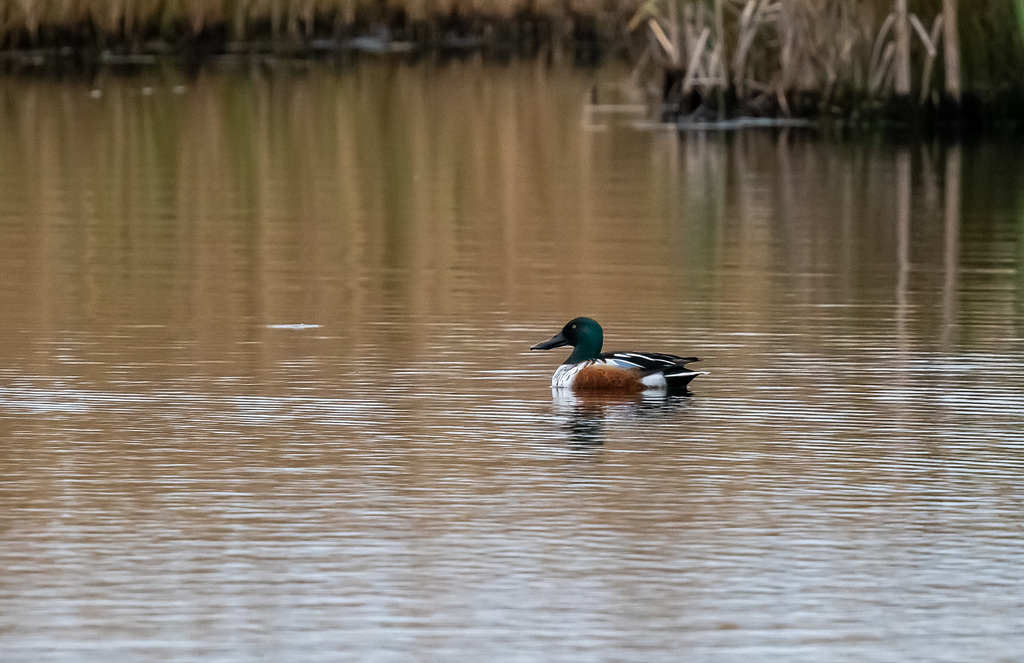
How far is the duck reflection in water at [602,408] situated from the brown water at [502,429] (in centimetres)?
5

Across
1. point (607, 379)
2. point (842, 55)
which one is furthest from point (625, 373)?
point (842, 55)

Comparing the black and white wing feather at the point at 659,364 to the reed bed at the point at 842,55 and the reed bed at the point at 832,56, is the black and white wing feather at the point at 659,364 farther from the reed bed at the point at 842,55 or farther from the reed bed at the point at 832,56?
the reed bed at the point at 842,55

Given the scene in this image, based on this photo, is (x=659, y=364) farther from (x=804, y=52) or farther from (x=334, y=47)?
(x=334, y=47)

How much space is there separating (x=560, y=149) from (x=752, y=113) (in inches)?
120

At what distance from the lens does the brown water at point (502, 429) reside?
6.64m

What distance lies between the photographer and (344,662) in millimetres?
6129

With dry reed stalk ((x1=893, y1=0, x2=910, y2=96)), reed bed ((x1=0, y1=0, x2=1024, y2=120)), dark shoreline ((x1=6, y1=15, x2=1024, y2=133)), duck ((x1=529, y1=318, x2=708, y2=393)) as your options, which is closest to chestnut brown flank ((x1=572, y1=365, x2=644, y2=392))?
duck ((x1=529, y1=318, x2=708, y2=393))

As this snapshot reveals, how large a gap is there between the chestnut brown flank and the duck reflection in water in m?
0.04

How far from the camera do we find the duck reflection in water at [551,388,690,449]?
983cm

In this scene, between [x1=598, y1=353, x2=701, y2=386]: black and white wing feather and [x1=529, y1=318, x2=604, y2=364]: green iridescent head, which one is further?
[x1=529, y1=318, x2=604, y2=364]: green iridescent head

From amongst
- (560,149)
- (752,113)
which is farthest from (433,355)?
(752,113)

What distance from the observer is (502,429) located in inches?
382

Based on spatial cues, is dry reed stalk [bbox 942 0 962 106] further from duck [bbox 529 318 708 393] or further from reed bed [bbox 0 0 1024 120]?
duck [bbox 529 318 708 393]

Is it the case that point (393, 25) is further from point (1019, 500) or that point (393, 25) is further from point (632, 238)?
point (1019, 500)
